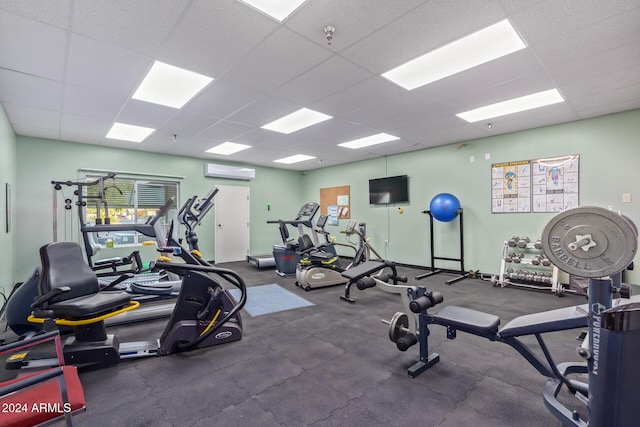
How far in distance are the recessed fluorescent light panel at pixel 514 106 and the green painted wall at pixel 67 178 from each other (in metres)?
5.50

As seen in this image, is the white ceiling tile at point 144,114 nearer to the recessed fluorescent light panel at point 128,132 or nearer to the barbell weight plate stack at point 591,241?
the recessed fluorescent light panel at point 128,132

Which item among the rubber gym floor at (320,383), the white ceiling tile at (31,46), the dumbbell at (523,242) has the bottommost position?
the rubber gym floor at (320,383)

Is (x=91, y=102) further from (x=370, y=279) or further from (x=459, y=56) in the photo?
(x=459, y=56)

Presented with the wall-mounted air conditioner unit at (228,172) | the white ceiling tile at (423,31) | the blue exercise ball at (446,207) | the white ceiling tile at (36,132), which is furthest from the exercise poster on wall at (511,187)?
the white ceiling tile at (36,132)

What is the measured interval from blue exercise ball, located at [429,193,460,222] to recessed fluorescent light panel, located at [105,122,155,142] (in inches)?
205

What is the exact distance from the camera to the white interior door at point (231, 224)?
717 centimetres

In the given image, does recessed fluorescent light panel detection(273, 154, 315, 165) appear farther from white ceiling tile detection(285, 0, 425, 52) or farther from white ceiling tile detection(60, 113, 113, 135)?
white ceiling tile detection(285, 0, 425, 52)

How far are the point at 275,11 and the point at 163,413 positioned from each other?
2.77 meters

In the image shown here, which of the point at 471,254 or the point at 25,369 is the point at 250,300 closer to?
the point at 25,369

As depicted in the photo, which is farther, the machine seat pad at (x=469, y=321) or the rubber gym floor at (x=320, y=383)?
the machine seat pad at (x=469, y=321)

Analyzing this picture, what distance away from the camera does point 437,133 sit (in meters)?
5.04

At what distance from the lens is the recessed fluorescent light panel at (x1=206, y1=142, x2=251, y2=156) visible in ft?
18.9

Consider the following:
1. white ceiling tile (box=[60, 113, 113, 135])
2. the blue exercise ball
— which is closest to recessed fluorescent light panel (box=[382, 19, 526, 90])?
the blue exercise ball

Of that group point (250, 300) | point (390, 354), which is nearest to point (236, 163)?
point (250, 300)
